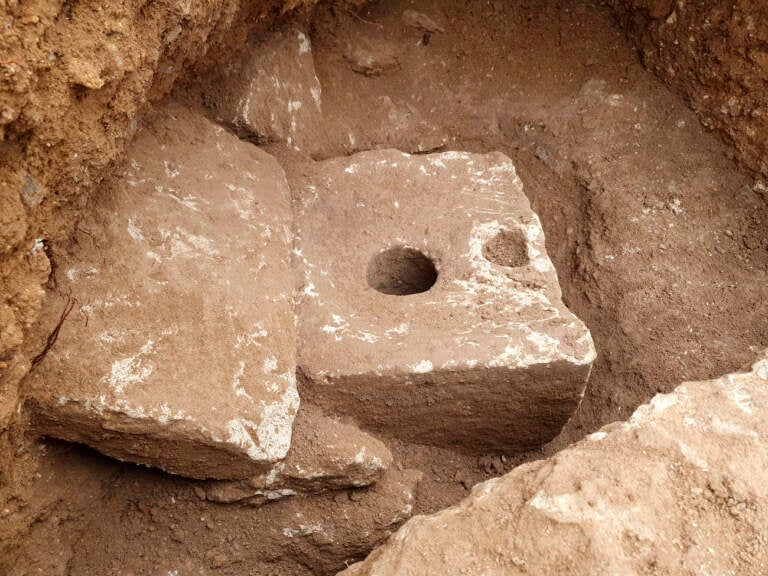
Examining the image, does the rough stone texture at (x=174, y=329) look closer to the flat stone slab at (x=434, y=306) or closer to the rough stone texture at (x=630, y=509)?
the flat stone slab at (x=434, y=306)

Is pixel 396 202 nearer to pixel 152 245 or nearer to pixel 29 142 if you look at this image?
pixel 152 245

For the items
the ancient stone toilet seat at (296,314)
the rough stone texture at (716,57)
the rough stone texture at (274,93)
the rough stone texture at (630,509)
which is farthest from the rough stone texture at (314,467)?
the rough stone texture at (716,57)

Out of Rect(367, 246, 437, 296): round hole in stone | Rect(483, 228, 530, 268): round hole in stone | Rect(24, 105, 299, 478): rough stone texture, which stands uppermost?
Rect(24, 105, 299, 478): rough stone texture

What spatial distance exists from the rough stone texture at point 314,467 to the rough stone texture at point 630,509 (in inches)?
24.5

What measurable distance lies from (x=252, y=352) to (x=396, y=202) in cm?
98

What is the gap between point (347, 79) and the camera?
3666 mm

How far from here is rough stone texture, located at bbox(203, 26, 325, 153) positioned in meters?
3.07

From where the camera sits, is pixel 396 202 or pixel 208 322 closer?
pixel 208 322

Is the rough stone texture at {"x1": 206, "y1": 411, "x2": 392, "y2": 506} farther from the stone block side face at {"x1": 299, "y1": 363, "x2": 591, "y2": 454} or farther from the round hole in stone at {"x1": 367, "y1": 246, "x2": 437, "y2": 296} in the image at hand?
the round hole in stone at {"x1": 367, "y1": 246, "x2": 437, "y2": 296}

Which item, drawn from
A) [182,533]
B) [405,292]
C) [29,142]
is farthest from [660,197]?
[29,142]

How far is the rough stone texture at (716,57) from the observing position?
320 centimetres

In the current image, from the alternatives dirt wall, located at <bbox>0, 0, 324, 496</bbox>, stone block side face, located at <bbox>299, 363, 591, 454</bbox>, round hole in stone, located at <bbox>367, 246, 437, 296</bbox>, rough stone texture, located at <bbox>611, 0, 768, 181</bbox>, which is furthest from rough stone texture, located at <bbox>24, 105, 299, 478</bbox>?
rough stone texture, located at <bbox>611, 0, 768, 181</bbox>

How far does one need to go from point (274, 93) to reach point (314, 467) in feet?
5.33

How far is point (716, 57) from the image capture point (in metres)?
3.34
